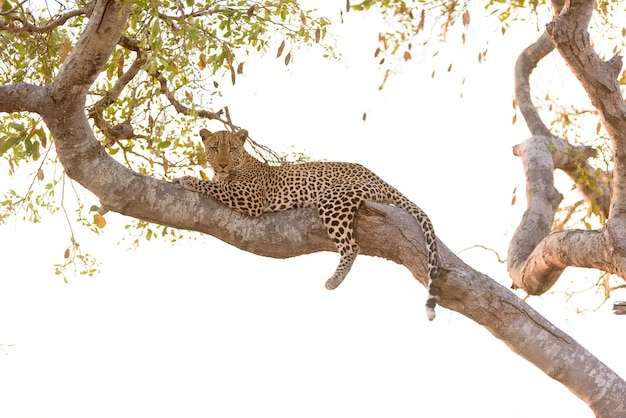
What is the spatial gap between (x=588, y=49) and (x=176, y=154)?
378cm

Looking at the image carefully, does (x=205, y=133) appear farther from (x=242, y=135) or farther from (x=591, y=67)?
(x=591, y=67)

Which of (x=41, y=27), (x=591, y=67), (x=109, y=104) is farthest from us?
(x=109, y=104)

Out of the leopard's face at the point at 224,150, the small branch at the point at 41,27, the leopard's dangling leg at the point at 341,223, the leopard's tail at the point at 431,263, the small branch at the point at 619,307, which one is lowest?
the small branch at the point at 619,307

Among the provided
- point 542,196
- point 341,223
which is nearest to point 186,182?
point 341,223

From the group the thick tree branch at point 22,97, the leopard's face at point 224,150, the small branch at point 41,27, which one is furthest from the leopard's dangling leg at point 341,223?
the small branch at point 41,27

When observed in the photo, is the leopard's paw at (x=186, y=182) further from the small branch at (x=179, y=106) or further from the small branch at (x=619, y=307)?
the small branch at (x=619, y=307)

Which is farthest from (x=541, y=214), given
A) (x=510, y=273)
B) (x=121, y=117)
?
(x=121, y=117)

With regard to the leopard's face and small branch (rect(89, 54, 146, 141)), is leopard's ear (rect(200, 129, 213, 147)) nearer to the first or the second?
the leopard's face

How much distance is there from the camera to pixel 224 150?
7504 mm

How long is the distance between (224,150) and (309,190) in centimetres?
90

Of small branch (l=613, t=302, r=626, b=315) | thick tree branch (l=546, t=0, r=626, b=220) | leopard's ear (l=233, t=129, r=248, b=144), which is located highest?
leopard's ear (l=233, t=129, r=248, b=144)

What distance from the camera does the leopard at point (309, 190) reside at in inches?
261

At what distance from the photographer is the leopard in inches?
261

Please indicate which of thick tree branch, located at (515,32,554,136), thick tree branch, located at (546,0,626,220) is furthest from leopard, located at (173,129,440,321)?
thick tree branch, located at (515,32,554,136)
